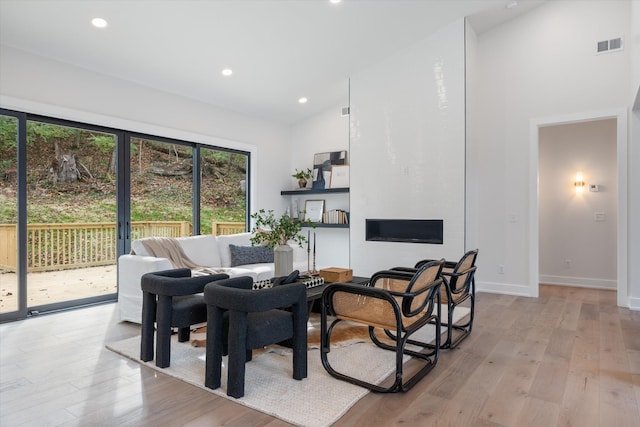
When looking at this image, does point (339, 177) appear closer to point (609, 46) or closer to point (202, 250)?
point (202, 250)

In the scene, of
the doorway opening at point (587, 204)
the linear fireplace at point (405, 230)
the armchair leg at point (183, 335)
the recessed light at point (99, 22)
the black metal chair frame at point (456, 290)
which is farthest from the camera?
the linear fireplace at point (405, 230)

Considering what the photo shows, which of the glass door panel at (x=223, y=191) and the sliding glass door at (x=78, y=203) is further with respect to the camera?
the glass door panel at (x=223, y=191)

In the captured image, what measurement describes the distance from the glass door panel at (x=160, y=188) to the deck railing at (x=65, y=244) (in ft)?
0.36

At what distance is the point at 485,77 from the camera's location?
557cm

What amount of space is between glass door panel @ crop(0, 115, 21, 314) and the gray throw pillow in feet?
7.16

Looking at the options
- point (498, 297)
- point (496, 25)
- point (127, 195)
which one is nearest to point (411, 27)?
point (496, 25)

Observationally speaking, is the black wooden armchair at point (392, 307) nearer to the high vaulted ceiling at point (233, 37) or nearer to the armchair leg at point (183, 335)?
the armchair leg at point (183, 335)

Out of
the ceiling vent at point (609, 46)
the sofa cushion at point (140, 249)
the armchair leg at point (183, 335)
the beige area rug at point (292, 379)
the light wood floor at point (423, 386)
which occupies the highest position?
the ceiling vent at point (609, 46)

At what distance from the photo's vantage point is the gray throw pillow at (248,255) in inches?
191

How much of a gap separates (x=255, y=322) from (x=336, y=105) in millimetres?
5050

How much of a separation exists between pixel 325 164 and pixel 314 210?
817mm

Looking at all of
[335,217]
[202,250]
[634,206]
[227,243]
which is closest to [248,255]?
[227,243]

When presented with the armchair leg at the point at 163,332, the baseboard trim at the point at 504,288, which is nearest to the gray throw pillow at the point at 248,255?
the armchair leg at the point at 163,332

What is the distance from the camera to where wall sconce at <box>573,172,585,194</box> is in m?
5.85
